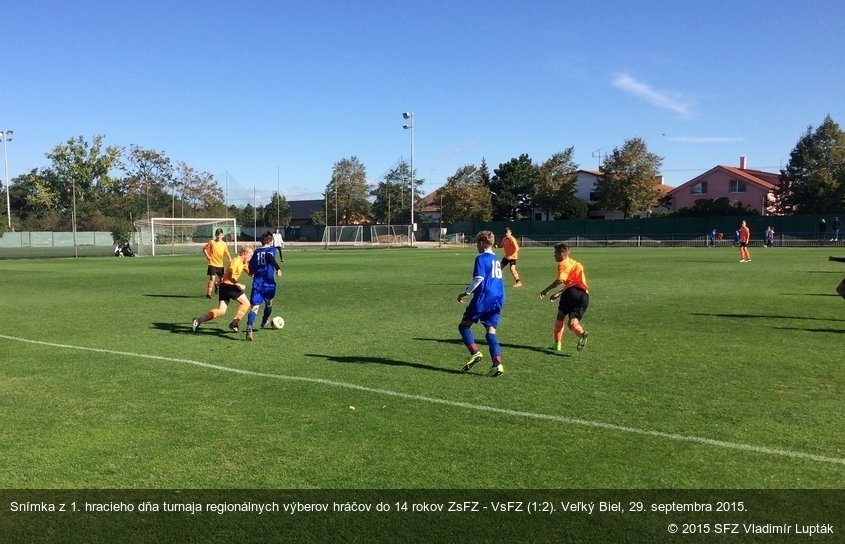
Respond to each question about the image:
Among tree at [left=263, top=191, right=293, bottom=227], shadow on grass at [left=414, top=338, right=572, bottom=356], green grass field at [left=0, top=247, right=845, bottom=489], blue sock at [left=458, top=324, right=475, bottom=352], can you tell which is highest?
tree at [left=263, top=191, right=293, bottom=227]

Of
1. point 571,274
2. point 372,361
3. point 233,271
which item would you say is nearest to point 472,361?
point 372,361

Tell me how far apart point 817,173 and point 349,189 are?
59022mm

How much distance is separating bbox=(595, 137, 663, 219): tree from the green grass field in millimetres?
59053

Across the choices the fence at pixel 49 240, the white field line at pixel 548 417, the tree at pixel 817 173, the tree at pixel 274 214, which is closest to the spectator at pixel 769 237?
the tree at pixel 817 173

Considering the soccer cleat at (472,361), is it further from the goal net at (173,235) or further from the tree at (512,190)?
the tree at (512,190)

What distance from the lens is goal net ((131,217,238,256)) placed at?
50844mm

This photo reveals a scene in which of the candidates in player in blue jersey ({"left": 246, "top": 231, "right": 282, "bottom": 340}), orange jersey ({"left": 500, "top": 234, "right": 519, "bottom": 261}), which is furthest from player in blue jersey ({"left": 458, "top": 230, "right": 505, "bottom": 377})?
orange jersey ({"left": 500, "top": 234, "right": 519, "bottom": 261})

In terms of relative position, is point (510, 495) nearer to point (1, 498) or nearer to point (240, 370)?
point (1, 498)

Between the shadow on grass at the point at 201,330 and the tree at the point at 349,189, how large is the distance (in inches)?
3219

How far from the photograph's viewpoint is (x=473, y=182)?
83375mm

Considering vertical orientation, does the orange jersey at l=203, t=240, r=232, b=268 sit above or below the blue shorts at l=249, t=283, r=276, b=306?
above

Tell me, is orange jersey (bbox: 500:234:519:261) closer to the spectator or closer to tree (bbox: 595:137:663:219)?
the spectator

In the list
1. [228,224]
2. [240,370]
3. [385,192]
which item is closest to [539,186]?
[385,192]

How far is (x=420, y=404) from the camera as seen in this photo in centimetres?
659
